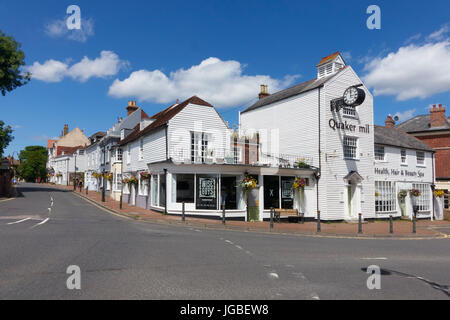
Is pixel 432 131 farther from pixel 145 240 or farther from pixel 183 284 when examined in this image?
pixel 183 284

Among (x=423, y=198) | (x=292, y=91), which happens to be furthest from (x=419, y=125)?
(x=292, y=91)

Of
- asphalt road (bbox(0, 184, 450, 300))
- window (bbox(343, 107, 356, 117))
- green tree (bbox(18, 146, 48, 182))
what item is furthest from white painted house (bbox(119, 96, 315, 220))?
green tree (bbox(18, 146, 48, 182))

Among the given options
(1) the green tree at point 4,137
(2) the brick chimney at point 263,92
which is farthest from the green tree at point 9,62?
(2) the brick chimney at point 263,92

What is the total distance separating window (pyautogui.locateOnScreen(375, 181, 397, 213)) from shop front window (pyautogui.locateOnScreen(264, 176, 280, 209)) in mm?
8074

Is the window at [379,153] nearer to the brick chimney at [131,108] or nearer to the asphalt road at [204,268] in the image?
the asphalt road at [204,268]

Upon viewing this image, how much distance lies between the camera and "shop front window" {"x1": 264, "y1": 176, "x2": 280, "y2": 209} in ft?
69.9

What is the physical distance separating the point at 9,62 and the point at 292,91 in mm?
26334

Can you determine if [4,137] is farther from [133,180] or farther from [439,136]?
[439,136]

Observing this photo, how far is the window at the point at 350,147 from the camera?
23377mm

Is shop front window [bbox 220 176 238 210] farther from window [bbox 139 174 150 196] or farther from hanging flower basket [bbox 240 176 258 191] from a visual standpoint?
window [bbox 139 174 150 196]

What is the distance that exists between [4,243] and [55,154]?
75.4 metres

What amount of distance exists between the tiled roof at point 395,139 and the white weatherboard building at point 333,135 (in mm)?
2299

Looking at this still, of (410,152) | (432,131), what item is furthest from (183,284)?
(432,131)
